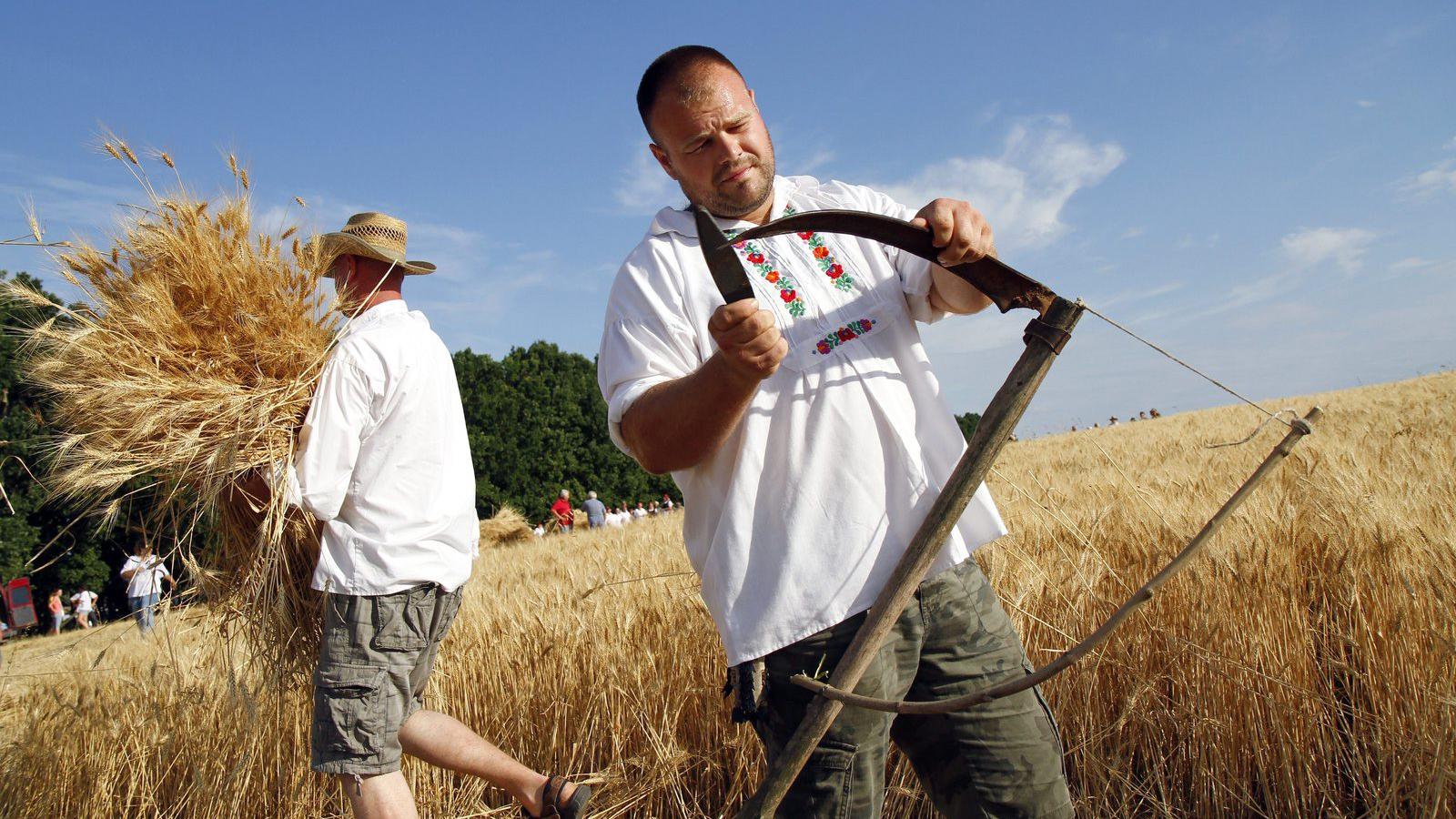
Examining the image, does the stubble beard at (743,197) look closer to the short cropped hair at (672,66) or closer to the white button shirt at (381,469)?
the short cropped hair at (672,66)

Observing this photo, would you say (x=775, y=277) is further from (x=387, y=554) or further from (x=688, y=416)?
(x=387, y=554)

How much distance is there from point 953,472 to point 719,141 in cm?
75

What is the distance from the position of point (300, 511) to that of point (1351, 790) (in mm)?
3021

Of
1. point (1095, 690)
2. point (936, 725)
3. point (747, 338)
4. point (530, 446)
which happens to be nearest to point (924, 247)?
point (747, 338)

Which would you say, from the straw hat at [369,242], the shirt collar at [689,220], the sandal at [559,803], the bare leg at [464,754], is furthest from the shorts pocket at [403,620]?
the shirt collar at [689,220]

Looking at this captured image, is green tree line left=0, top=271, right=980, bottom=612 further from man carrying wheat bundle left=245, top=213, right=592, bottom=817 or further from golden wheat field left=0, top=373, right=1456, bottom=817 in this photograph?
man carrying wheat bundle left=245, top=213, right=592, bottom=817

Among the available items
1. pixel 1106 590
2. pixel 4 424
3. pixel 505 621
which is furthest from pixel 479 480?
pixel 1106 590

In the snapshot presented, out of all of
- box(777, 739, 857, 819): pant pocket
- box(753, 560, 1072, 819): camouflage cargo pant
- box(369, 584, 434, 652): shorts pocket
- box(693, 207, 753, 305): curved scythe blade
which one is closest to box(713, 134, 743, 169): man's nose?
box(693, 207, 753, 305): curved scythe blade

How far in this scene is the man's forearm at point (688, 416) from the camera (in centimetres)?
123

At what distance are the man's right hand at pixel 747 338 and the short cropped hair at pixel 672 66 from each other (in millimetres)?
639

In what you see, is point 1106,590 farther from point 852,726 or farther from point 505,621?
point 505,621

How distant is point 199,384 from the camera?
2.42m

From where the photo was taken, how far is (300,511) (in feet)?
8.30

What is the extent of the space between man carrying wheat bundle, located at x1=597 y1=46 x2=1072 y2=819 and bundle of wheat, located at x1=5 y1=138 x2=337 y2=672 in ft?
4.99
